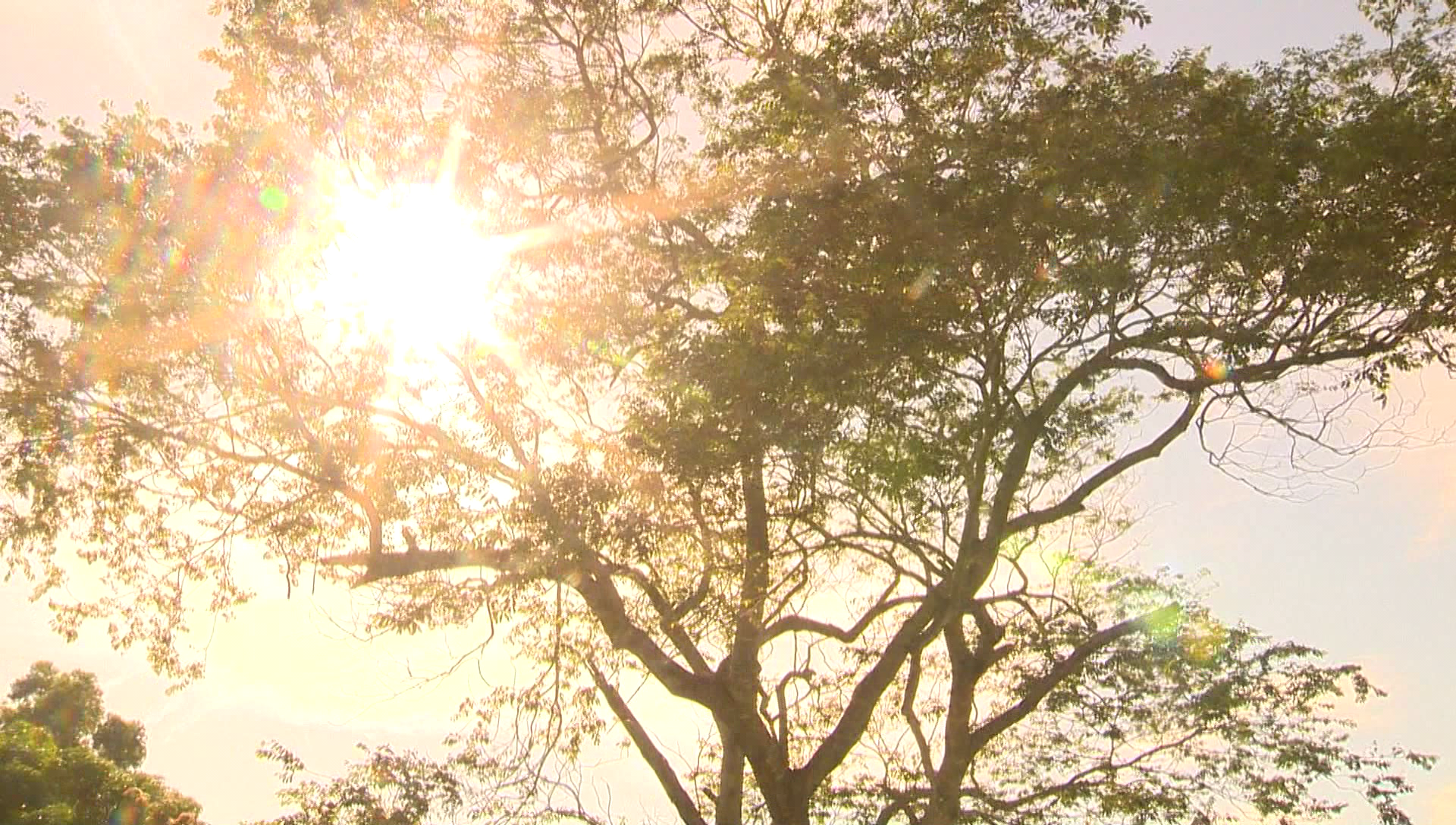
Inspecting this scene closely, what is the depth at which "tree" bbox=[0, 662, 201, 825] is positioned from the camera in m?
19.8

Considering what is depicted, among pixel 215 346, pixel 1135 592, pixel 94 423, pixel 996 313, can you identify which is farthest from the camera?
pixel 1135 592

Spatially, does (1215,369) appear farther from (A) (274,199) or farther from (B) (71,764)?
(B) (71,764)

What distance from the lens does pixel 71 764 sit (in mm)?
21688

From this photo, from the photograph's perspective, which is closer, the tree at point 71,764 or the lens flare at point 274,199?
the lens flare at point 274,199

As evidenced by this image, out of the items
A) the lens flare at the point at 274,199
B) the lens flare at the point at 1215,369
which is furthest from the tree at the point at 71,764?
the lens flare at the point at 1215,369

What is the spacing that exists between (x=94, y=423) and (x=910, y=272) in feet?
28.9

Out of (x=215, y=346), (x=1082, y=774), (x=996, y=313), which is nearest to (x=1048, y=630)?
(x=1082, y=774)

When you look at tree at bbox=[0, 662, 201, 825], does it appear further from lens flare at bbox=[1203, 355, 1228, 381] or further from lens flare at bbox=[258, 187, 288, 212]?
lens flare at bbox=[1203, 355, 1228, 381]

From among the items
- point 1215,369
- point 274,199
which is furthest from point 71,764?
point 1215,369

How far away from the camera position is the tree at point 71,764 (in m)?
19.8

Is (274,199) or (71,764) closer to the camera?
(274,199)

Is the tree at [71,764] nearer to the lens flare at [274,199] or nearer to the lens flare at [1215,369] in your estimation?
the lens flare at [274,199]

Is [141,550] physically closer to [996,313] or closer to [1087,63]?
[996,313]

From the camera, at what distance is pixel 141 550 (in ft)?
43.8
